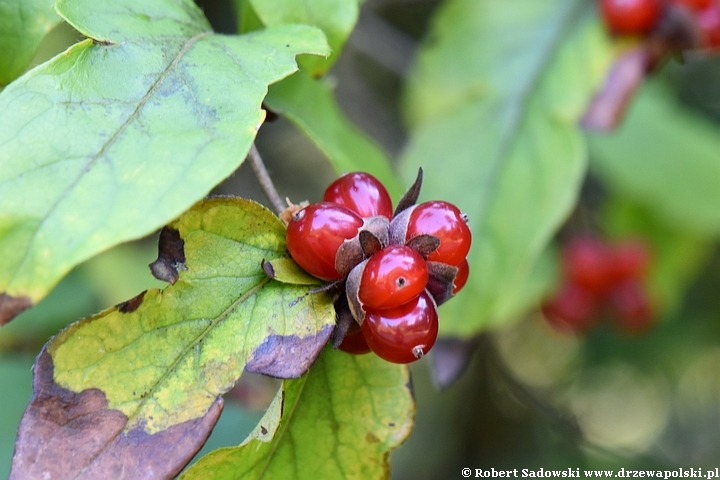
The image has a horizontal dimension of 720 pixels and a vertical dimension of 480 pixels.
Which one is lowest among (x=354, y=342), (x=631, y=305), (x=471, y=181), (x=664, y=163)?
(x=631, y=305)

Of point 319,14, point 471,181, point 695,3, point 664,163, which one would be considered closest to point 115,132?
point 319,14

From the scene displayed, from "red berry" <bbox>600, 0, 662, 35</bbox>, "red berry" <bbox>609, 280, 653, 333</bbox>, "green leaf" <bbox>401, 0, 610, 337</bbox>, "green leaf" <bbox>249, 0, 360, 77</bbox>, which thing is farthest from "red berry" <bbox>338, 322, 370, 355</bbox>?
"red berry" <bbox>609, 280, 653, 333</bbox>

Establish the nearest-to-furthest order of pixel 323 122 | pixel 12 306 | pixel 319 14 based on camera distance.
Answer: pixel 12 306
pixel 319 14
pixel 323 122

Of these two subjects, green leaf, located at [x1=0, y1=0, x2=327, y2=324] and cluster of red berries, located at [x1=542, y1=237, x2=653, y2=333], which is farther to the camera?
cluster of red berries, located at [x1=542, y1=237, x2=653, y2=333]

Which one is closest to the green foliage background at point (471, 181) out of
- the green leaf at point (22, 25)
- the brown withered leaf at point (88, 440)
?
the green leaf at point (22, 25)

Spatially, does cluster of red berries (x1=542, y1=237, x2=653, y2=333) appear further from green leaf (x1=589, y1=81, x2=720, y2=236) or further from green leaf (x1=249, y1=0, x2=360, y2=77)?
green leaf (x1=249, y1=0, x2=360, y2=77)

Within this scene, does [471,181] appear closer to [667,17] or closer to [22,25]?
[667,17]

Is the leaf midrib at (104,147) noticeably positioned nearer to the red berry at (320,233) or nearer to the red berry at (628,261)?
the red berry at (320,233)
